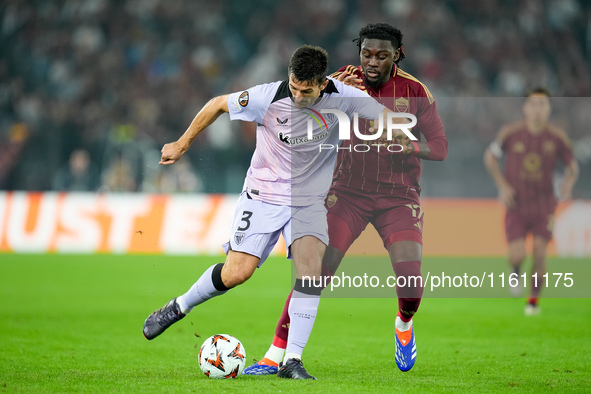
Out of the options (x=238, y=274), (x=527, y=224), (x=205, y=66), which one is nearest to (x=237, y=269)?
(x=238, y=274)

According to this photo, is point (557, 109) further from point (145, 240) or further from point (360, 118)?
point (360, 118)

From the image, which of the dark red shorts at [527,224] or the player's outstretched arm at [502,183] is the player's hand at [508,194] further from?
the dark red shorts at [527,224]

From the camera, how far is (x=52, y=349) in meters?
7.03

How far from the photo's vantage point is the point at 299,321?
5.81m

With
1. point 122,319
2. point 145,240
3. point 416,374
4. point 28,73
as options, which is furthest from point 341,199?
point 28,73

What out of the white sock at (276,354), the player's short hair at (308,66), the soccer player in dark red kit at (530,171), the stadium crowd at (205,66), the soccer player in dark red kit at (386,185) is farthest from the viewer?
the stadium crowd at (205,66)

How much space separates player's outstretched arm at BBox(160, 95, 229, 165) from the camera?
→ 5844mm

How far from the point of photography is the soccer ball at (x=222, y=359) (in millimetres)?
5680

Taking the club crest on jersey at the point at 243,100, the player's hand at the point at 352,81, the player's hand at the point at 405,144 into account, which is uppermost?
the player's hand at the point at 352,81

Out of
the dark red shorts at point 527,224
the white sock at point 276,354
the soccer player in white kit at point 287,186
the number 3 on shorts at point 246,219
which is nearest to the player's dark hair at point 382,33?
the soccer player in white kit at point 287,186

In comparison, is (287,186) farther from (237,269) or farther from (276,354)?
(276,354)

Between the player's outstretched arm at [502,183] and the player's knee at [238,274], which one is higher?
the player's outstretched arm at [502,183]

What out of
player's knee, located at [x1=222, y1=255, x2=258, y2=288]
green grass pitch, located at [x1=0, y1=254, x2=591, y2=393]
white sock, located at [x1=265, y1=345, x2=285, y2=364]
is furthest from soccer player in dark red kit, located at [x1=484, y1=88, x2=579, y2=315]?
player's knee, located at [x1=222, y1=255, x2=258, y2=288]

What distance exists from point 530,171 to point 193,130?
20.0 ft
